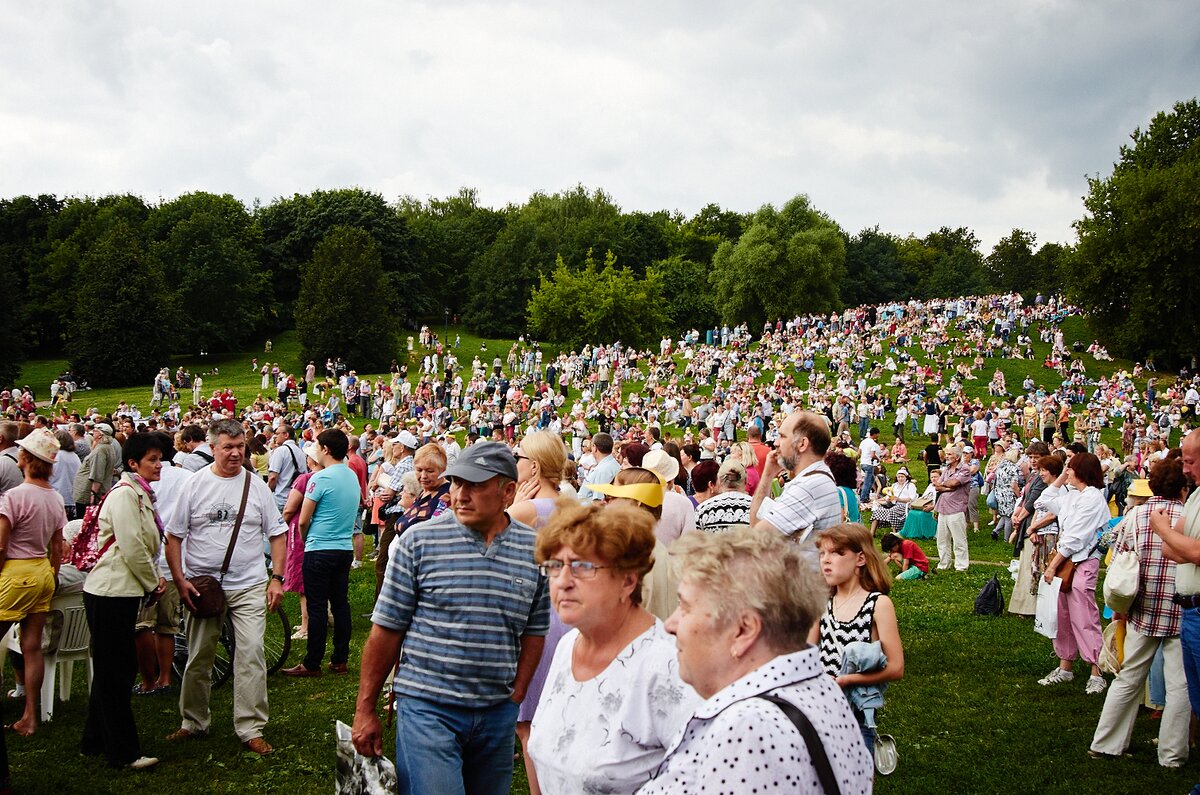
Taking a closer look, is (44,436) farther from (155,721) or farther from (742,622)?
(742,622)

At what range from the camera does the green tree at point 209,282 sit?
58.5 meters

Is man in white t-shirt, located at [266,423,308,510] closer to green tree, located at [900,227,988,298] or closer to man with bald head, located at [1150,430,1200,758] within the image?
man with bald head, located at [1150,430,1200,758]

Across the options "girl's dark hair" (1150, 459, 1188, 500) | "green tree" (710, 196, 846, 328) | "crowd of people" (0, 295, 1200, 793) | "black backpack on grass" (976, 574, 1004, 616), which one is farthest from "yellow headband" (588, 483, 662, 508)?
"green tree" (710, 196, 846, 328)

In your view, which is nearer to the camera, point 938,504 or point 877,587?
point 877,587

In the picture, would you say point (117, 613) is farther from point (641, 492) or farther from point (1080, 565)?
point (1080, 565)

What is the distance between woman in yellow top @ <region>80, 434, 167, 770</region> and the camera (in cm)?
509

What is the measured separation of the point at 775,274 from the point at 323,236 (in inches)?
1367

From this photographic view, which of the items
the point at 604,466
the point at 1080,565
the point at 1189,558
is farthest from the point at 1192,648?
the point at 604,466

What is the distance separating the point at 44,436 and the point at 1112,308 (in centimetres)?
4887

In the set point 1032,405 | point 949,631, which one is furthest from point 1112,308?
point 949,631

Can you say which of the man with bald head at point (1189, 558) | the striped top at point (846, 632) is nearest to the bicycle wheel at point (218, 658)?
the striped top at point (846, 632)

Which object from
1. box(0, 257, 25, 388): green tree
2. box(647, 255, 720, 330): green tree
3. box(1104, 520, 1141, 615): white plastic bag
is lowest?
box(1104, 520, 1141, 615): white plastic bag

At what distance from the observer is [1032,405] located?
1163 inches

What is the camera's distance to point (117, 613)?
5.13 metres
